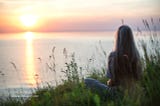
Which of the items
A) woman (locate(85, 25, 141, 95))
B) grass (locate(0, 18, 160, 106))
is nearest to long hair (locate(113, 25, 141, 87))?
woman (locate(85, 25, 141, 95))

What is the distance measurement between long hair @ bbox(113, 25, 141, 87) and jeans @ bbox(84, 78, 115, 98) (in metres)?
0.19

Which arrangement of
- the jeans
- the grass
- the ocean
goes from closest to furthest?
the grass → the jeans → the ocean

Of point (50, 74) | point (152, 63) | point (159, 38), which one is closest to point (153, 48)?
point (159, 38)

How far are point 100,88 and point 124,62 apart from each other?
1.98 feet

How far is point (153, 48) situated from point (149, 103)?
156 cm

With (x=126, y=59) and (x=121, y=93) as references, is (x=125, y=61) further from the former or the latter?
(x=121, y=93)

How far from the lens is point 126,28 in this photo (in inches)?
220

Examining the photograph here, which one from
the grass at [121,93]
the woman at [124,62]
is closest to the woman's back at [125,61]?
the woman at [124,62]

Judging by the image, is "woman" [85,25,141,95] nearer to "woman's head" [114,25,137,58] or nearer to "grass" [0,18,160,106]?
"woman's head" [114,25,137,58]

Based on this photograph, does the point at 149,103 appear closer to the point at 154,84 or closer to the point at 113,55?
the point at 154,84

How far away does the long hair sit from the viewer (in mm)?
5461

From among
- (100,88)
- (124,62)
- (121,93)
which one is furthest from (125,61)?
(100,88)

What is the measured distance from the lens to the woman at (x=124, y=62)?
545 cm

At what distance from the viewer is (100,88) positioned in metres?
5.84
